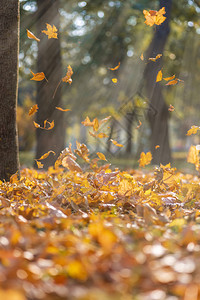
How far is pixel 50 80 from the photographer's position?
6.43 metres

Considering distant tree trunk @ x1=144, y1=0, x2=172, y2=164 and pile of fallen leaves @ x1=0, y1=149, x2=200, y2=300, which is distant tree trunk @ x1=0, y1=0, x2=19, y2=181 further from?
distant tree trunk @ x1=144, y1=0, x2=172, y2=164

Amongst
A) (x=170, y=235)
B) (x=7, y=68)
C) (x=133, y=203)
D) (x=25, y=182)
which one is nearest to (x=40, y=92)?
(x=7, y=68)

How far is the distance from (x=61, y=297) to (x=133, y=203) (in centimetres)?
159

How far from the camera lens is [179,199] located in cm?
283

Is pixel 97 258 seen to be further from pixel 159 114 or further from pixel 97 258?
pixel 159 114

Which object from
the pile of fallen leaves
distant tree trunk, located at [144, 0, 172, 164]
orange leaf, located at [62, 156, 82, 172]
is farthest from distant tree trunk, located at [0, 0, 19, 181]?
distant tree trunk, located at [144, 0, 172, 164]

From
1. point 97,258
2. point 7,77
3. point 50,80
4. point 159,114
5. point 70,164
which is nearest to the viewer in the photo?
point 97,258

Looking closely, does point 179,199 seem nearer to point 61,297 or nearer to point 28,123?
point 61,297

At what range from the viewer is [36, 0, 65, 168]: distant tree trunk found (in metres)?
6.60

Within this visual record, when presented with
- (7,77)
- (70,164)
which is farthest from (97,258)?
(7,77)

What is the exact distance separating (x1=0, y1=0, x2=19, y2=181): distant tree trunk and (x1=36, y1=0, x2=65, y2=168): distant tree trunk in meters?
2.72

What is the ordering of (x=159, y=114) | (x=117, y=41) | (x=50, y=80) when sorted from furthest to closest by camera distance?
(x=117, y=41)
(x=159, y=114)
(x=50, y=80)

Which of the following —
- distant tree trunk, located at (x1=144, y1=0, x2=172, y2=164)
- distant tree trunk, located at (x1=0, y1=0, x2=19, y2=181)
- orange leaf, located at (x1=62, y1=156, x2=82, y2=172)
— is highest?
distant tree trunk, located at (x1=0, y1=0, x2=19, y2=181)

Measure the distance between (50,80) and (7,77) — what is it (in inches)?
113
